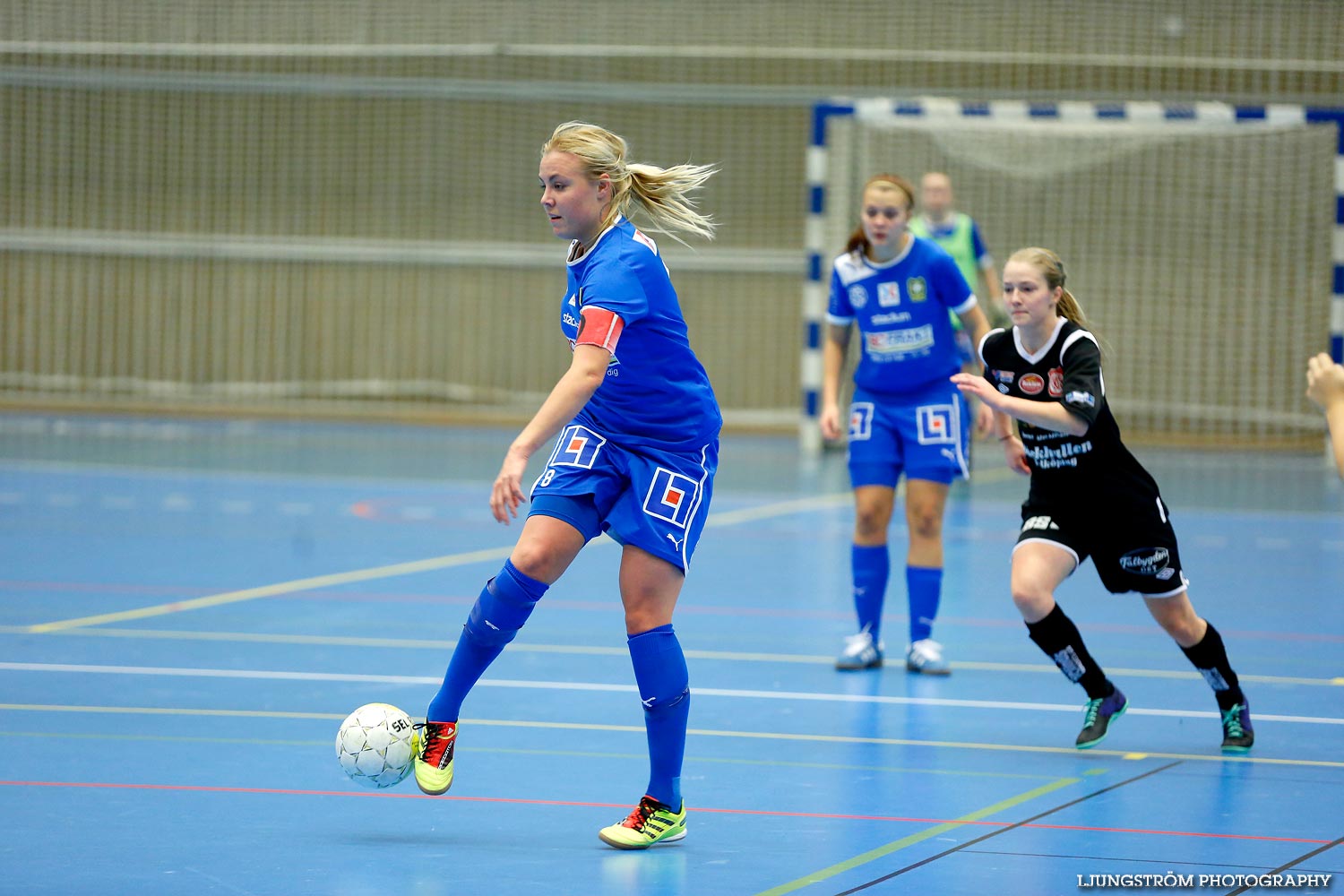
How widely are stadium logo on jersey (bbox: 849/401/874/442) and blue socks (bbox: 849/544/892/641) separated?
412 millimetres

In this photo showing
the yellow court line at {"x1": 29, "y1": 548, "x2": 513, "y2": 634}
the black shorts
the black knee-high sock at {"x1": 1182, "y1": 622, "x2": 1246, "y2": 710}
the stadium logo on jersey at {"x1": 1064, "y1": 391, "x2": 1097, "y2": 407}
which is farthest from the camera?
the yellow court line at {"x1": 29, "y1": 548, "x2": 513, "y2": 634}

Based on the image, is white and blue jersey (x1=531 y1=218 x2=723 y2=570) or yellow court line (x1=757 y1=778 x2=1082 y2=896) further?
white and blue jersey (x1=531 y1=218 x2=723 y2=570)

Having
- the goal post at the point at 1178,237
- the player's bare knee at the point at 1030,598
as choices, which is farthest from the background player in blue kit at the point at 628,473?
the goal post at the point at 1178,237

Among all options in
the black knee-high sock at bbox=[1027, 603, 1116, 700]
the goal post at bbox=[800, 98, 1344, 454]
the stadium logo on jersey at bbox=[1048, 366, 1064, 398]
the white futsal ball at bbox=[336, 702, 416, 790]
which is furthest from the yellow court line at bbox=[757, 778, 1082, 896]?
the goal post at bbox=[800, 98, 1344, 454]

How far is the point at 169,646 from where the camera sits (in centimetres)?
637

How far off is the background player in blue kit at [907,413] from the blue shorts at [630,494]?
238 cm

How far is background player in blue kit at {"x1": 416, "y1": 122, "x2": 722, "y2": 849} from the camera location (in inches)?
152

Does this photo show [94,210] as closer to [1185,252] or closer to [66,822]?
[1185,252]

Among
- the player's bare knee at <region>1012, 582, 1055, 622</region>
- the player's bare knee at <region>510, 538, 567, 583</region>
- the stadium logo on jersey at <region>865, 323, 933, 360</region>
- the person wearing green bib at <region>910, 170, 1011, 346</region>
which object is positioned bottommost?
the player's bare knee at <region>1012, 582, 1055, 622</region>

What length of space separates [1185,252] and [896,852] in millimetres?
14400

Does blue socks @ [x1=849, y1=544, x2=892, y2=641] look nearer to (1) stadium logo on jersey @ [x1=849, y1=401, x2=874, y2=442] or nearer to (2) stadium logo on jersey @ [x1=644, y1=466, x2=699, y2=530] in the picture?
(1) stadium logo on jersey @ [x1=849, y1=401, x2=874, y2=442]

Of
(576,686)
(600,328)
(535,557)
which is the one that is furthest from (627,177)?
(576,686)

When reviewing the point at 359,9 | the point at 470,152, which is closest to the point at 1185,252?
the point at 470,152

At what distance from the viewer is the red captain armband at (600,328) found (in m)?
3.73
